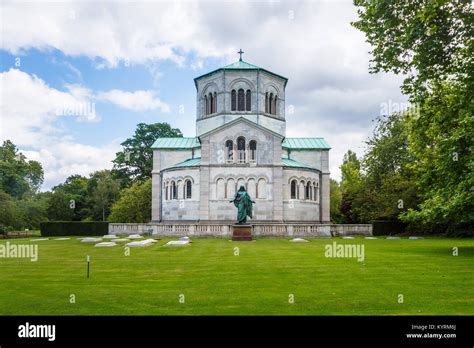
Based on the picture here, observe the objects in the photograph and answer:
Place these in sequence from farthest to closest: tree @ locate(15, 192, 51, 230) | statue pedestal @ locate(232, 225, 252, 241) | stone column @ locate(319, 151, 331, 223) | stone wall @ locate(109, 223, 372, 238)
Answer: tree @ locate(15, 192, 51, 230), stone column @ locate(319, 151, 331, 223), stone wall @ locate(109, 223, 372, 238), statue pedestal @ locate(232, 225, 252, 241)

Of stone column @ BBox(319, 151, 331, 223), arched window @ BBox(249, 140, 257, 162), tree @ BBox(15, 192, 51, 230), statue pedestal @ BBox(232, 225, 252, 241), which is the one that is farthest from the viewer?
tree @ BBox(15, 192, 51, 230)

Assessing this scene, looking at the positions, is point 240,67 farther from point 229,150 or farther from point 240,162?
point 240,162

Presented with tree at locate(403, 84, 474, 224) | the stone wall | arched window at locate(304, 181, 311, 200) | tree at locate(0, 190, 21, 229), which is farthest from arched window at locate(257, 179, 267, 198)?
tree at locate(0, 190, 21, 229)

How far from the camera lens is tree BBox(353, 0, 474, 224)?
20.4 meters

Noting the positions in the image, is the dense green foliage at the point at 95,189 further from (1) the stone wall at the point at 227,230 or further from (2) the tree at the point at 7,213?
(1) the stone wall at the point at 227,230

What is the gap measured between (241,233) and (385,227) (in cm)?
2142

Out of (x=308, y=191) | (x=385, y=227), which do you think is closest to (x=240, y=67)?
(x=308, y=191)

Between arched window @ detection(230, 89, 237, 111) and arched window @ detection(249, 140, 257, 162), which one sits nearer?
arched window @ detection(249, 140, 257, 162)

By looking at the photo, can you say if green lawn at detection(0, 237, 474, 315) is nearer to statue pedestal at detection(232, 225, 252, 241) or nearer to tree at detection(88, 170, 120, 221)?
statue pedestal at detection(232, 225, 252, 241)

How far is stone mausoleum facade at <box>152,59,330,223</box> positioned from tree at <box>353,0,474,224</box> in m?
23.1

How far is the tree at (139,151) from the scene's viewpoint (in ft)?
257

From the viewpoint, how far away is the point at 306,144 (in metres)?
55.8
